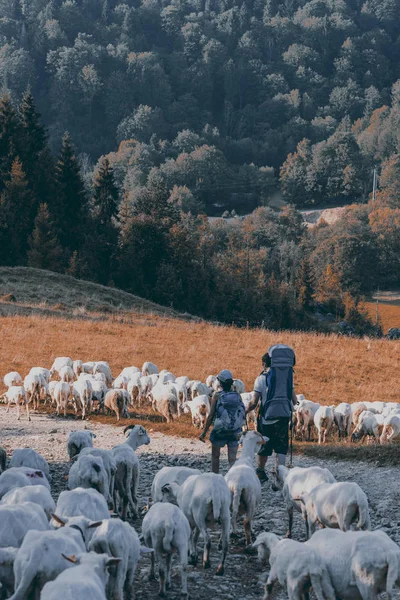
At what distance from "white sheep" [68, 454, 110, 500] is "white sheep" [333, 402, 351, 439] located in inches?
414

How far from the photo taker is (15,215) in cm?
6631

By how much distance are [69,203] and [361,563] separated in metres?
63.5

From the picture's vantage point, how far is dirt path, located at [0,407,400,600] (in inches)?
445

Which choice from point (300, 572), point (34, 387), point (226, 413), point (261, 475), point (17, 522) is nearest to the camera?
point (300, 572)

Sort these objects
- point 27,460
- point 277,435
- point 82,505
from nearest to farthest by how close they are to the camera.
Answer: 1. point 82,505
2. point 27,460
3. point 277,435

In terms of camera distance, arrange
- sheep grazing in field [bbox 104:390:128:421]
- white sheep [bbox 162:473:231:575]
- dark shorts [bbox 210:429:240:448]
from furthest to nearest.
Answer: sheep grazing in field [bbox 104:390:128:421], dark shorts [bbox 210:429:240:448], white sheep [bbox 162:473:231:575]

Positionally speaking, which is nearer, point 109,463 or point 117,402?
point 109,463

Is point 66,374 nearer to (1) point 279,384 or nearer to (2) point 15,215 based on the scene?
(1) point 279,384

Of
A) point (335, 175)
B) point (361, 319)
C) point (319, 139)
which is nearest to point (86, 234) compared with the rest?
point (361, 319)

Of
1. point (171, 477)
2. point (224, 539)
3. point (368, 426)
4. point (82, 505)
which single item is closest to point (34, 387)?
point (368, 426)

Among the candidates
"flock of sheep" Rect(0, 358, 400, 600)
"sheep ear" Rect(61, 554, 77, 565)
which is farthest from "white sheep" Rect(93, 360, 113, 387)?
"sheep ear" Rect(61, 554, 77, 565)

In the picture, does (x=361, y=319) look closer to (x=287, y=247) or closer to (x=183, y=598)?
(x=287, y=247)

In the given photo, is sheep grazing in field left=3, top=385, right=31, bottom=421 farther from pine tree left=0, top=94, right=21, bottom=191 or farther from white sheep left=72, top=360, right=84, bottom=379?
pine tree left=0, top=94, right=21, bottom=191

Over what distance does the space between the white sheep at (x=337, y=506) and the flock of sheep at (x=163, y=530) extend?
0.04ft
